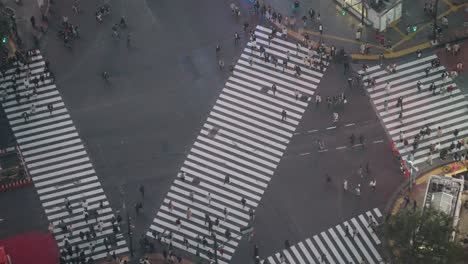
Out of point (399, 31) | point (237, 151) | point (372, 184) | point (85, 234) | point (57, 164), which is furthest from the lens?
point (399, 31)

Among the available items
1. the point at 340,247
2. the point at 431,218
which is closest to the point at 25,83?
the point at 340,247

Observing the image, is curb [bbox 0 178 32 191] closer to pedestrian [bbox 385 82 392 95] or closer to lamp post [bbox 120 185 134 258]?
lamp post [bbox 120 185 134 258]

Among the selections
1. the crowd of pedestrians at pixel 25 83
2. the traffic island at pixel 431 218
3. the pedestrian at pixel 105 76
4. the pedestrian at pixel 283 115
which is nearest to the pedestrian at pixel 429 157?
the traffic island at pixel 431 218

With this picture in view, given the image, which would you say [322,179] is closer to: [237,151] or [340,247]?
[340,247]

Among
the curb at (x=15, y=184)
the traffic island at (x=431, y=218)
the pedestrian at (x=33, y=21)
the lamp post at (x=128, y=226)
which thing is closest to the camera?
the traffic island at (x=431, y=218)

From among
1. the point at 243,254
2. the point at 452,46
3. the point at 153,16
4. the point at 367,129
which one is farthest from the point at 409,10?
the point at 243,254

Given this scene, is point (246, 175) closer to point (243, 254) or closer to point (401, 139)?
point (243, 254)

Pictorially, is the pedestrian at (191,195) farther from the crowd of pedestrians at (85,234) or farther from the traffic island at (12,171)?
the traffic island at (12,171)
